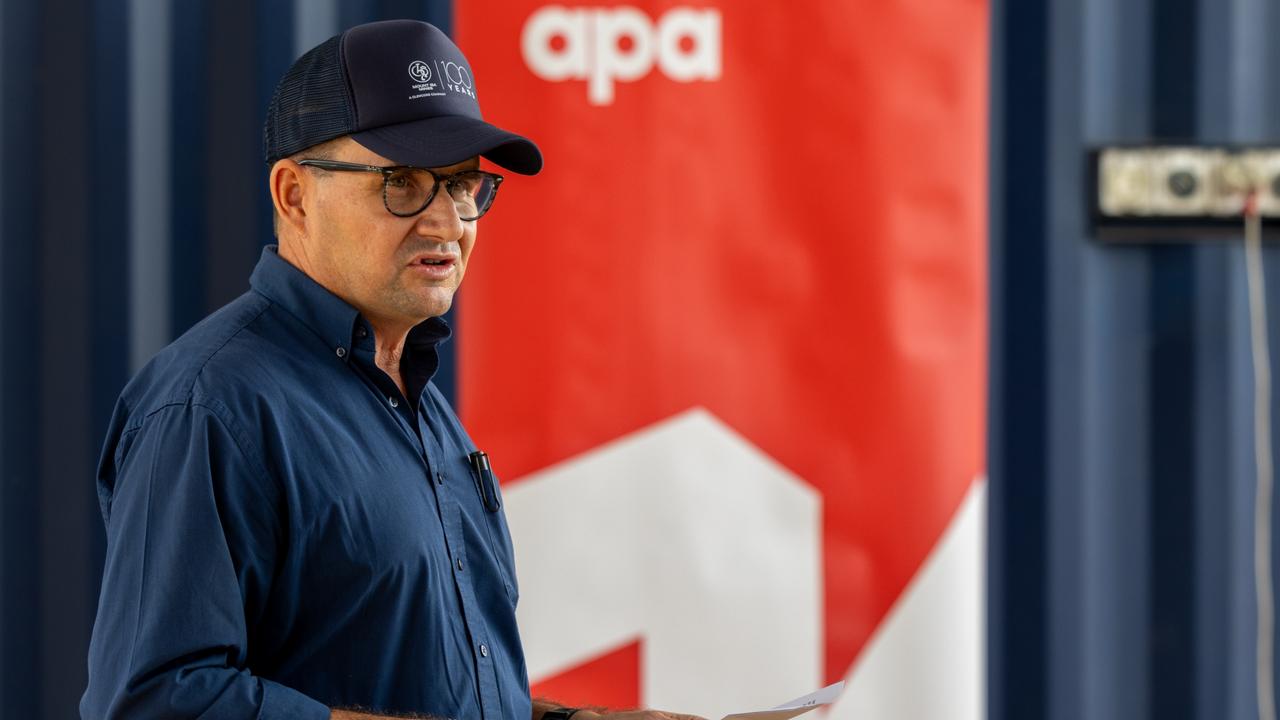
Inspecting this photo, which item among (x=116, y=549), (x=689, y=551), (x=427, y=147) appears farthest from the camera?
(x=689, y=551)

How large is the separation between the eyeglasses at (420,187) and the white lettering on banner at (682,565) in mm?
740

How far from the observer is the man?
0.91 metres

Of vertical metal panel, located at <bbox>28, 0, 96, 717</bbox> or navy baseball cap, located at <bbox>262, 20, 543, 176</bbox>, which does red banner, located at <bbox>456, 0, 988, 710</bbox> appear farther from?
navy baseball cap, located at <bbox>262, 20, 543, 176</bbox>

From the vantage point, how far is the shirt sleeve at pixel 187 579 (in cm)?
89

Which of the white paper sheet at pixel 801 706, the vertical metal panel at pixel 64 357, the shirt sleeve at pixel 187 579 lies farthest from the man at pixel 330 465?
the vertical metal panel at pixel 64 357

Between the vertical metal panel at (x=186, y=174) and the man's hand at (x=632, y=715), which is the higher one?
the vertical metal panel at (x=186, y=174)

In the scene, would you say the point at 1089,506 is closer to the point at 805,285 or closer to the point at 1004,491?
the point at 1004,491

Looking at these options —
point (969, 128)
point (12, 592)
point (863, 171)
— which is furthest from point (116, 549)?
point (969, 128)

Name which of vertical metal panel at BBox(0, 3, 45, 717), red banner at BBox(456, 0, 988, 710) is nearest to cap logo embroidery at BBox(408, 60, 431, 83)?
red banner at BBox(456, 0, 988, 710)

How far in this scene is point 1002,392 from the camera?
6.25 ft

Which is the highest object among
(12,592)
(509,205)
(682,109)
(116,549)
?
(682,109)

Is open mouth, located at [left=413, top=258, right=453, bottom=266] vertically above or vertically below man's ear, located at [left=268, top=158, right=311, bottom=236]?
below

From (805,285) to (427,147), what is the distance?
0.89 m

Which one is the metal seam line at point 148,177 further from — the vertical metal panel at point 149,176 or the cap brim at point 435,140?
the cap brim at point 435,140
